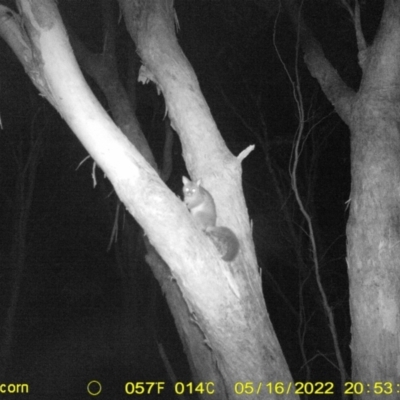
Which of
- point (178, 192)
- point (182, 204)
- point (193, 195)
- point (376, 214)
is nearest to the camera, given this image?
point (182, 204)

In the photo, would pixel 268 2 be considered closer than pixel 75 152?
Yes

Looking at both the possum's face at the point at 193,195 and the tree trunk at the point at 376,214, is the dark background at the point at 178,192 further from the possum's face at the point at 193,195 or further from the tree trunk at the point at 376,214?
the possum's face at the point at 193,195

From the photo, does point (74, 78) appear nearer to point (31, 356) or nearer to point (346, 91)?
point (346, 91)

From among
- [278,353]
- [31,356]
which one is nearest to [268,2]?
[278,353]

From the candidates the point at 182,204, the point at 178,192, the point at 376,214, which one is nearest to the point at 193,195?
the point at 182,204

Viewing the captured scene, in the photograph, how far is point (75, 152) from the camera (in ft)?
43.9

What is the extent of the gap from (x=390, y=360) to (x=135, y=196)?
6.47ft

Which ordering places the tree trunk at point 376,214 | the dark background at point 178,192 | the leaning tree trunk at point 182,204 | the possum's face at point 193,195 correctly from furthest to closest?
the dark background at point 178,192 < the possum's face at point 193,195 < the tree trunk at point 376,214 < the leaning tree trunk at point 182,204

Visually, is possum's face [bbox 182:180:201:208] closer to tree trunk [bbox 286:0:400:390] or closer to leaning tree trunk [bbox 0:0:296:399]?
leaning tree trunk [bbox 0:0:296:399]

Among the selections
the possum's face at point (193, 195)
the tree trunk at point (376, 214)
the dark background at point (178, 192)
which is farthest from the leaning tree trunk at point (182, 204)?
the dark background at point (178, 192)

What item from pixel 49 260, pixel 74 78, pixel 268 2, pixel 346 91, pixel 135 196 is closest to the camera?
pixel 135 196

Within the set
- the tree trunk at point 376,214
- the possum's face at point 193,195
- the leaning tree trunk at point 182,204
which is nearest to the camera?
the leaning tree trunk at point 182,204

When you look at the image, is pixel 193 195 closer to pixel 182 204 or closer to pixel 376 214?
pixel 182 204

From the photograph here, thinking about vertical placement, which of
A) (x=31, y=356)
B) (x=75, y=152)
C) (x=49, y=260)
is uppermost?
(x=75, y=152)
